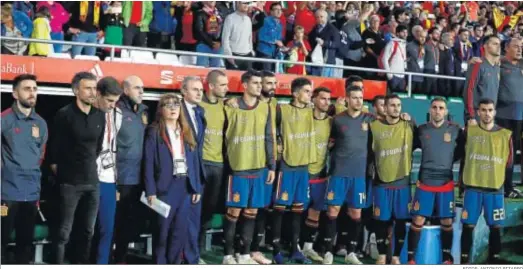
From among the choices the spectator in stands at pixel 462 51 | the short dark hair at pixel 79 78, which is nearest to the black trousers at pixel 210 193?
the short dark hair at pixel 79 78

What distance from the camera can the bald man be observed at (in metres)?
8.97

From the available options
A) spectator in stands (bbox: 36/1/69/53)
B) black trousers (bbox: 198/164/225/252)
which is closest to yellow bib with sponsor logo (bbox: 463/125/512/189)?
black trousers (bbox: 198/164/225/252)

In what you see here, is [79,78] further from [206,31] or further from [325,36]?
[325,36]

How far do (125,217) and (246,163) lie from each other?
1409 millimetres

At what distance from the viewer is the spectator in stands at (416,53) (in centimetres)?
1514

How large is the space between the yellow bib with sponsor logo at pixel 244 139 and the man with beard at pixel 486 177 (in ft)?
7.61

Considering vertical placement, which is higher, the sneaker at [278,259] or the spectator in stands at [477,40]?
the spectator in stands at [477,40]

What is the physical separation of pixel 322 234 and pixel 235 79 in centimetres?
258

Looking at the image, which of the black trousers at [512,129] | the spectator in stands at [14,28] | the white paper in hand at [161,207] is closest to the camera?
the white paper in hand at [161,207]

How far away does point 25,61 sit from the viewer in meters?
10.0

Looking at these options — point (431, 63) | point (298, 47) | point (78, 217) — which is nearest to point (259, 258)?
point (78, 217)

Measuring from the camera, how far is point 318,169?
10406 millimetres

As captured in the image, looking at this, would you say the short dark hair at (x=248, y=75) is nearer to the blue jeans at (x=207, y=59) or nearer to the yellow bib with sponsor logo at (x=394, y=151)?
the yellow bib with sponsor logo at (x=394, y=151)

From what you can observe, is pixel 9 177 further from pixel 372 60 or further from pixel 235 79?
pixel 372 60
